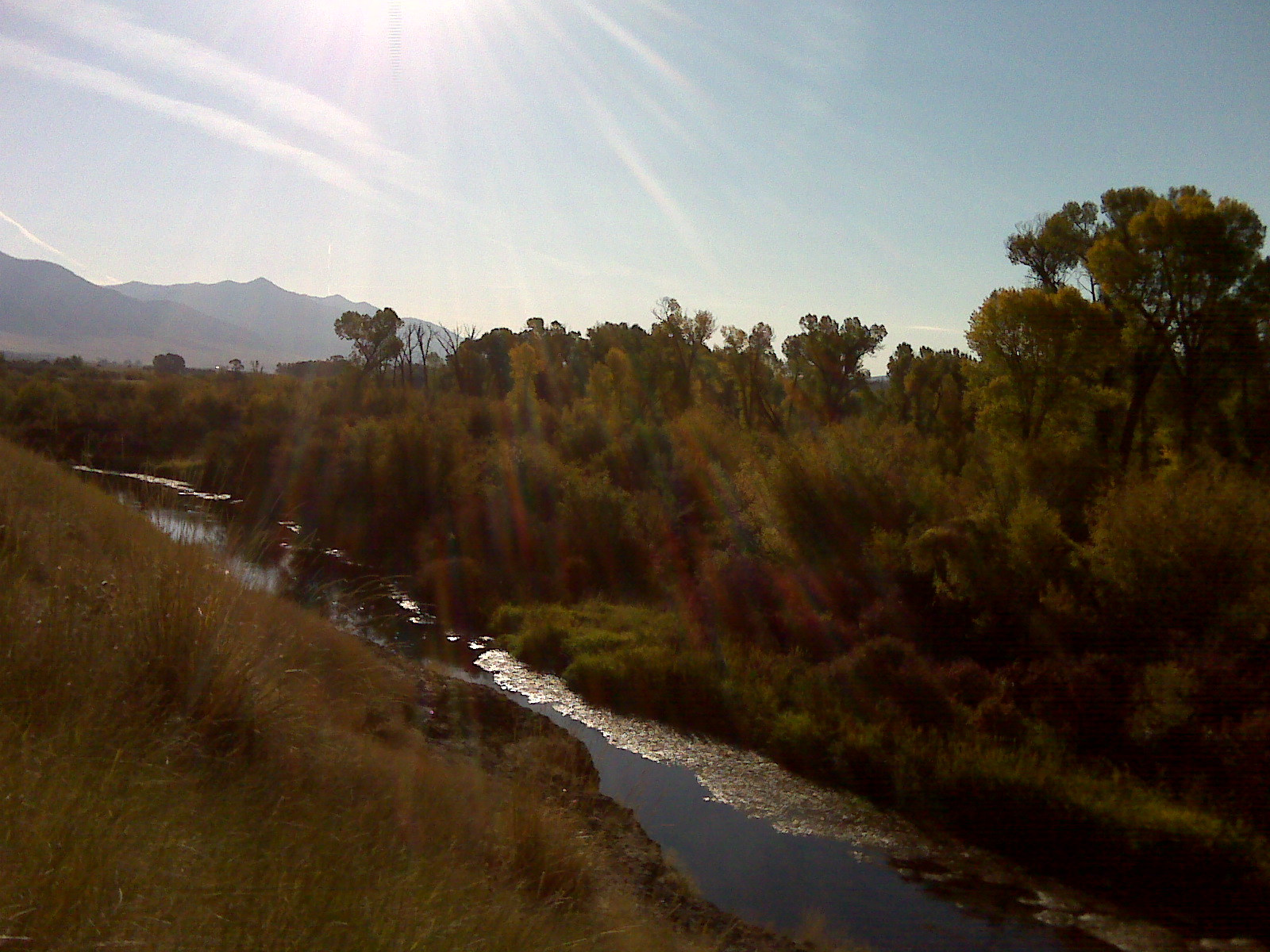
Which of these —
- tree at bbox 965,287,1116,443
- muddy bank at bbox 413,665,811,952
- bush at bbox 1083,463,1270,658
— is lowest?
muddy bank at bbox 413,665,811,952

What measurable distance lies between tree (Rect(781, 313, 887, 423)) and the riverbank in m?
51.8

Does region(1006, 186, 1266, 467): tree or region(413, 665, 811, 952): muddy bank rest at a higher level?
region(1006, 186, 1266, 467): tree

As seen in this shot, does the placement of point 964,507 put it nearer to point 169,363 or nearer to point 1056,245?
point 1056,245

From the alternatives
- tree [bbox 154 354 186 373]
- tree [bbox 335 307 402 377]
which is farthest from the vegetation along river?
tree [bbox 154 354 186 373]

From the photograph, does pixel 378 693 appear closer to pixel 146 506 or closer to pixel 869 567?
pixel 146 506

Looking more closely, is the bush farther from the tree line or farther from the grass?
the grass

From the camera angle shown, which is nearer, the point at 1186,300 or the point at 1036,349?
the point at 1186,300

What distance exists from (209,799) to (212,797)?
3 cm

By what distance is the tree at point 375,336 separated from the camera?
81312mm

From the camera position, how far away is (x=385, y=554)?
106 feet

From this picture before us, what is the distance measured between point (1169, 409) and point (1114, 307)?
3451 mm

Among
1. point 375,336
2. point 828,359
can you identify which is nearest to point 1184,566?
point 828,359

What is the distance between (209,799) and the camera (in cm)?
499

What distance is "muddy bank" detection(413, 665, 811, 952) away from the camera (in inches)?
407
